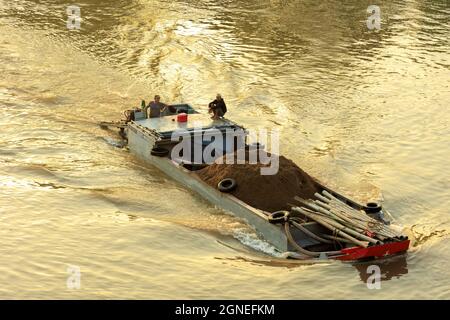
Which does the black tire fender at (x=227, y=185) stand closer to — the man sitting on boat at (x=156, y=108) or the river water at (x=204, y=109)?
the river water at (x=204, y=109)

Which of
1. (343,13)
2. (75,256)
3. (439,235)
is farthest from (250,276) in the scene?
(343,13)

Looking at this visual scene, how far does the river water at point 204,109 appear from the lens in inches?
509

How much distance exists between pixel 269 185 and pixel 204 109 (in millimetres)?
7827

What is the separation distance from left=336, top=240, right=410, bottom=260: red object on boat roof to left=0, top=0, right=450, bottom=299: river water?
0.21 metres

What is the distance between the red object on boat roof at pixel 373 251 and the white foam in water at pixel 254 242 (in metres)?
1.24

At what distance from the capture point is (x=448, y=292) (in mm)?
12688

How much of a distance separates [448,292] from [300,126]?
912 centimetres

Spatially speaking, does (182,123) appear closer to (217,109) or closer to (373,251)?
(217,109)

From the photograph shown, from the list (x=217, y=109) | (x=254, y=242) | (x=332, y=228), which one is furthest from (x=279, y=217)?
(x=217, y=109)

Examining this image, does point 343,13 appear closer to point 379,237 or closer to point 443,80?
point 443,80

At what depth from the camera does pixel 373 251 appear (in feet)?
42.4

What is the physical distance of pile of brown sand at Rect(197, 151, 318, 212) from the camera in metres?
14.6

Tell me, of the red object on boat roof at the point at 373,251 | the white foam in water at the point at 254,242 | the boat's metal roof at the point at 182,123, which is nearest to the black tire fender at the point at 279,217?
the white foam in water at the point at 254,242

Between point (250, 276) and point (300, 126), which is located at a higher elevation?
point (300, 126)
